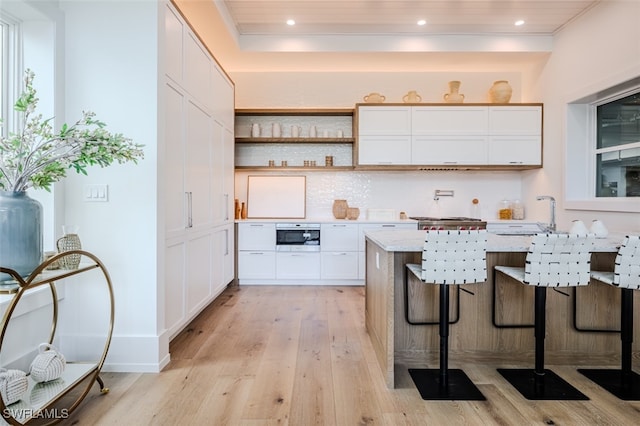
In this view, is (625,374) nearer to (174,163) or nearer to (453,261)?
(453,261)

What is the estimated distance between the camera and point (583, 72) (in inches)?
154

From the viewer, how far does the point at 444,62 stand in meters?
4.95

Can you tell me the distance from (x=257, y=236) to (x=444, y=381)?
317 centimetres

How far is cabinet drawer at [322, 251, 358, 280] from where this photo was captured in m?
4.87

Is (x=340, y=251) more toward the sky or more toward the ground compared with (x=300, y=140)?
more toward the ground

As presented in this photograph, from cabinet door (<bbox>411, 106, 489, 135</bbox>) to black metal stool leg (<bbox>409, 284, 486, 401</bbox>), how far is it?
3.17m

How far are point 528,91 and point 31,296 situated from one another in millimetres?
5991

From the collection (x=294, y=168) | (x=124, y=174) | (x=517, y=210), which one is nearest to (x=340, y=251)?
(x=294, y=168)

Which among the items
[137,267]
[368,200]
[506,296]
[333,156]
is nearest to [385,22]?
[333,156]

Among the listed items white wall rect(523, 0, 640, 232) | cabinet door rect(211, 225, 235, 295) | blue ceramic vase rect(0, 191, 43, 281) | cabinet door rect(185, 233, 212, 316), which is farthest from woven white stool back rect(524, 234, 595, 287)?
cabinet door rect(211, 225, 235, 295)

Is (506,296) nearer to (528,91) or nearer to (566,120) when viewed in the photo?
(566,120)

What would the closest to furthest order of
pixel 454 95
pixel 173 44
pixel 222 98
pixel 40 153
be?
pixel 40 153
pixel 173 44
pixel 222 98
pixel 454 95

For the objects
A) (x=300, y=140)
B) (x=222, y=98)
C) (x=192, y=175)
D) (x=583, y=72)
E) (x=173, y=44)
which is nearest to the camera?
(x=173, y=44)

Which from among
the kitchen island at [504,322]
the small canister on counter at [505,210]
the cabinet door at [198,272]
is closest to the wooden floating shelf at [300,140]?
the cabinet door at [198,272]
